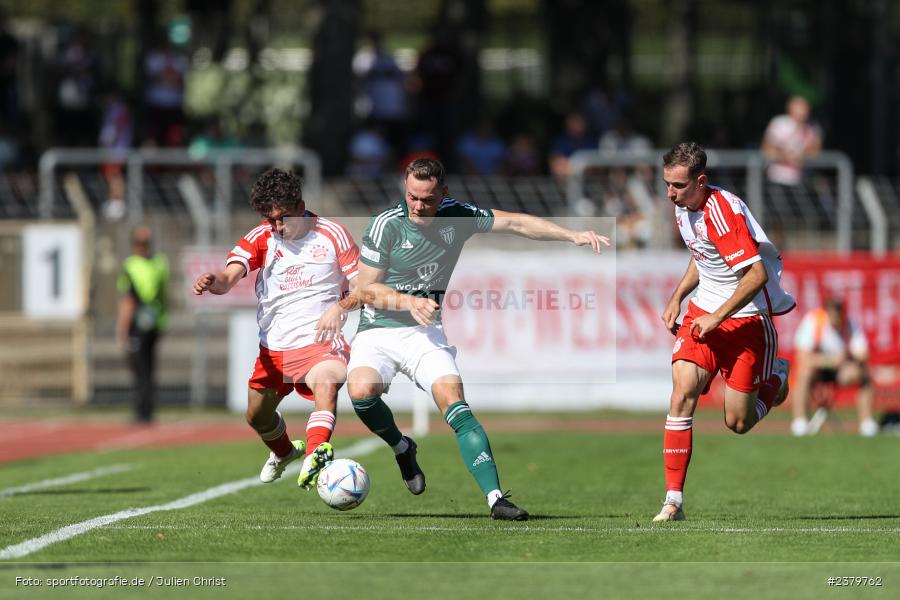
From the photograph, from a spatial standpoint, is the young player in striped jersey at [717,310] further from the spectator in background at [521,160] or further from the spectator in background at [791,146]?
the spectator in background at [521,160]

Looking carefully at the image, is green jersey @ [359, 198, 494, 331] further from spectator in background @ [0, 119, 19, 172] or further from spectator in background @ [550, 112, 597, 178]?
spectator in background @ [0, 119, 19, 172]

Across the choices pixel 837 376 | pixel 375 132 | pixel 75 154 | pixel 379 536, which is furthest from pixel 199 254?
pixel 379 536

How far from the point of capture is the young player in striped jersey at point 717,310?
9.60m

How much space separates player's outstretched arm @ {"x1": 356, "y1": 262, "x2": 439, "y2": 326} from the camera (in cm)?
930

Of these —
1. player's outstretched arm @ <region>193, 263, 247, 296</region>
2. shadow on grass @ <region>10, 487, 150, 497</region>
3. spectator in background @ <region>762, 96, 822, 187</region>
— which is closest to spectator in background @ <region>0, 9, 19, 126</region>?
spectator in background @ <region>762, 96, 822, 187</region>

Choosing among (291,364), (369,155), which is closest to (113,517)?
(291,364)

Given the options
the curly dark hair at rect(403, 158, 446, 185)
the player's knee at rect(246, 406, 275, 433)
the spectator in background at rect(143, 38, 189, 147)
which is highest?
the spectator in background at rect(143, 38, 189, 147)

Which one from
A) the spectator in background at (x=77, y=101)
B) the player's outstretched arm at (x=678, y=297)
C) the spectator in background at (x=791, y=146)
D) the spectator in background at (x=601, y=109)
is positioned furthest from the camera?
the spectator in background at (x=601, y=109)

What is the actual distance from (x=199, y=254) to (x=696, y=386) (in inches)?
538

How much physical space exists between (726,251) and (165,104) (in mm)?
17025

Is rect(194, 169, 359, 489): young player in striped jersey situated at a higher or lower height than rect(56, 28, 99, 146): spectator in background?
lower

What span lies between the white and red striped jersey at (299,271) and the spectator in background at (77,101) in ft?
55.3

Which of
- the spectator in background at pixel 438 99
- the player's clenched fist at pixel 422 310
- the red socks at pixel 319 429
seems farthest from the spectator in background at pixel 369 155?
the player's clenched fist at pixel 422 310

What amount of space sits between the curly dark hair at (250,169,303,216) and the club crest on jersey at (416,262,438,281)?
0.86 metres
